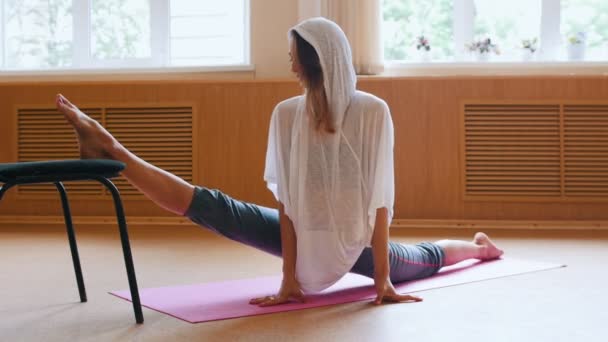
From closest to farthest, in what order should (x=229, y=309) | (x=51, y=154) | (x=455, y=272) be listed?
(x=229, y=309) → (x=455, y=272) → (x=51, y=154)

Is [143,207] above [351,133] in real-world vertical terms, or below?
below

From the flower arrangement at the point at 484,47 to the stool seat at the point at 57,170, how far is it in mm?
3592

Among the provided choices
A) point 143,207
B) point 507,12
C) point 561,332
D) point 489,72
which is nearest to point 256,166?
point 143,207

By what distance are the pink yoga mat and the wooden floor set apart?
0.07m

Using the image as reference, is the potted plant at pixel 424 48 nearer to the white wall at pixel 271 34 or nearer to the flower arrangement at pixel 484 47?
the flower arrangement at pixel 484 47

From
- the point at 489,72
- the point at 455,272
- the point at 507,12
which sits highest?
the point at 507,12

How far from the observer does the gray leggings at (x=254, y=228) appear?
2.34 meters

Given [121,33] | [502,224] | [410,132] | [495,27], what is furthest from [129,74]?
[502,224]

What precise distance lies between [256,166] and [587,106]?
6.61ft

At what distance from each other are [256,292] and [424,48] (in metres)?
3.07

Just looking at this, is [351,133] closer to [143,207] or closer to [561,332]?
[561,332]

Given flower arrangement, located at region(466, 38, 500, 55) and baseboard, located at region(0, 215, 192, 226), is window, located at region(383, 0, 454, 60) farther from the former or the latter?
baseboard, located at region(0, 215, 192, 226)

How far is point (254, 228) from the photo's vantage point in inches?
95.4

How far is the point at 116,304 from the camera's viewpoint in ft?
7.86
